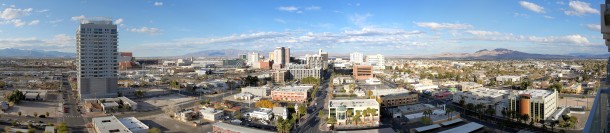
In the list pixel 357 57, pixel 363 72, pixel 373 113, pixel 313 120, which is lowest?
pixel 313 120

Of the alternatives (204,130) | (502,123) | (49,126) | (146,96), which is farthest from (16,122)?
(502,123)

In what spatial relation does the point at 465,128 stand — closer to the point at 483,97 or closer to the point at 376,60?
the point at 483,97

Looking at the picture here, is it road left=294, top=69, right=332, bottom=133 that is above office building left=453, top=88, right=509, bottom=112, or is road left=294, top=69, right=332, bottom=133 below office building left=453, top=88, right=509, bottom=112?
below

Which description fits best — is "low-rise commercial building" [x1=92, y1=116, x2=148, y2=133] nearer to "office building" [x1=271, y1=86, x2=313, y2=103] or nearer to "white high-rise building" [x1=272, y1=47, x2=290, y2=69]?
"office building" [x1=271, y1=86, x2=313, y2=103]

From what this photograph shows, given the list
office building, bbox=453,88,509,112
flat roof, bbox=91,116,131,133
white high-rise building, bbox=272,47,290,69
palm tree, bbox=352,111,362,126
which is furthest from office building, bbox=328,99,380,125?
white high-rise building, bbox=272,47,290,69

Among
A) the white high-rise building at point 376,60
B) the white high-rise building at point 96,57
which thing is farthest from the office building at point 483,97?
the white high-rise building at point 376,60

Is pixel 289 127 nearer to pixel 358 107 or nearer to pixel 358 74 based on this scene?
pixel 358 107

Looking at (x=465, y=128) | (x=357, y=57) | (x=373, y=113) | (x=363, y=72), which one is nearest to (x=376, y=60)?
(x=357, y=57)

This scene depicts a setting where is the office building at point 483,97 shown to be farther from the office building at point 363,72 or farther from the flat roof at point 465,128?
the office building at point 363,72
